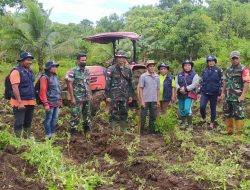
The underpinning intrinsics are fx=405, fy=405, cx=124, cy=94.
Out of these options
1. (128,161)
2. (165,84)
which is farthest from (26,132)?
(165,84)

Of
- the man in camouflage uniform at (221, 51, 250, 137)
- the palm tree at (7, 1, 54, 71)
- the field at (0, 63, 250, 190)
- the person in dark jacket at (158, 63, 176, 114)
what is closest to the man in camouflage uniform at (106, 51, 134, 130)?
the field at (0, 63, 250, 190)

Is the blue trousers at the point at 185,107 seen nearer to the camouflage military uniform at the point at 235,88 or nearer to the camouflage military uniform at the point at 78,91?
the camouflage military uniform at the point at 235,88

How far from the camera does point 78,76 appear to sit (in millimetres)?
7469

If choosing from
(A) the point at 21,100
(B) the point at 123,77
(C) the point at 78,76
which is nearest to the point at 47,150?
(A) the point at 21,100

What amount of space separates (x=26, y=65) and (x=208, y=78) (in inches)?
148

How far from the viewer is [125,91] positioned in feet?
26.2

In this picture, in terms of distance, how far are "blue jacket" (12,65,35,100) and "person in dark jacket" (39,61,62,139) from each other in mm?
224

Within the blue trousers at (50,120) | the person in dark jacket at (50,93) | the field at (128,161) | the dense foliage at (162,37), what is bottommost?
the field at (128,161)

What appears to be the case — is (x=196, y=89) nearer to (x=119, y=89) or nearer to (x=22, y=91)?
(x=119, y=89)

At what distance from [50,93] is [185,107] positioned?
9.32ft

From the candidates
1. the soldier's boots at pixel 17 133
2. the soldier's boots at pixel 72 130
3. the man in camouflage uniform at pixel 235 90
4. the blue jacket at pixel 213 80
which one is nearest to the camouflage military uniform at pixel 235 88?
the man in camouflage uniform at pixel 235 90

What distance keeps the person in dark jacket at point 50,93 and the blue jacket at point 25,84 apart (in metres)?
0.22

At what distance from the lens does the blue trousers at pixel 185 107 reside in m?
8.30

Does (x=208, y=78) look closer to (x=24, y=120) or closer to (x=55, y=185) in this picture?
(x=24, y=120)
